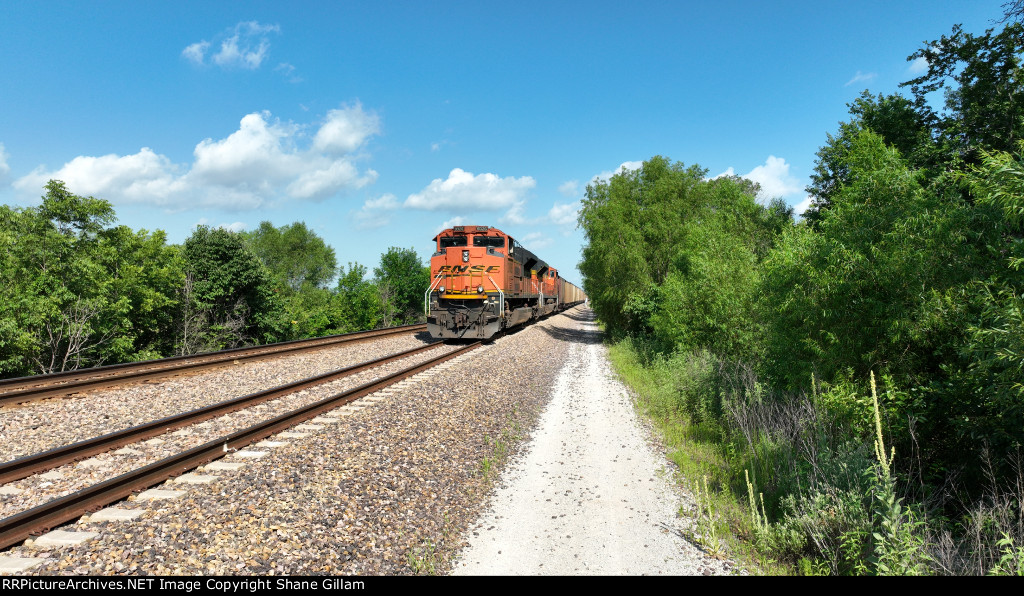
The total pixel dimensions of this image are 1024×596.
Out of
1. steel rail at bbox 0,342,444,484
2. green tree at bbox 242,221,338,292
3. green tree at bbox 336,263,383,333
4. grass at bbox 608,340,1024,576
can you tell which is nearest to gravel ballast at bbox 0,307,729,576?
grass at bbox 608,340,1024,576

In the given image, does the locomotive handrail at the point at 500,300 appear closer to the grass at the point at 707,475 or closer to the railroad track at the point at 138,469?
the grass at the point at 707,475

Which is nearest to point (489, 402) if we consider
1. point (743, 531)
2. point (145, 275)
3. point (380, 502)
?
point (380, 502)

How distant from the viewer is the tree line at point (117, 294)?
15500 millimetres

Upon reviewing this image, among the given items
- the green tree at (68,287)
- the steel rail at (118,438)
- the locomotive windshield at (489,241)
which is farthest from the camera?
the locomotive windshield at (489,241)

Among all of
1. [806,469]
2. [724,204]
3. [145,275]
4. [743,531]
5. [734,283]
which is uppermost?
[724,204]

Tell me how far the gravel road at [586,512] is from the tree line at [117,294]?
52.1 feet

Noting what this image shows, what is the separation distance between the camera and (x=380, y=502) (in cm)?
573

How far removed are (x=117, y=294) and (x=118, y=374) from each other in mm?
9743

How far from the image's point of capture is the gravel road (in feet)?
16.8

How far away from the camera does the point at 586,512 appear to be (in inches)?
248

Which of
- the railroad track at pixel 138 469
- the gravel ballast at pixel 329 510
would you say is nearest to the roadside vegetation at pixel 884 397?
the gravel ballast at pixel 329 510

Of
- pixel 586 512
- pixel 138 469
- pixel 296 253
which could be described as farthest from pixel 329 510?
pixel 296 253
